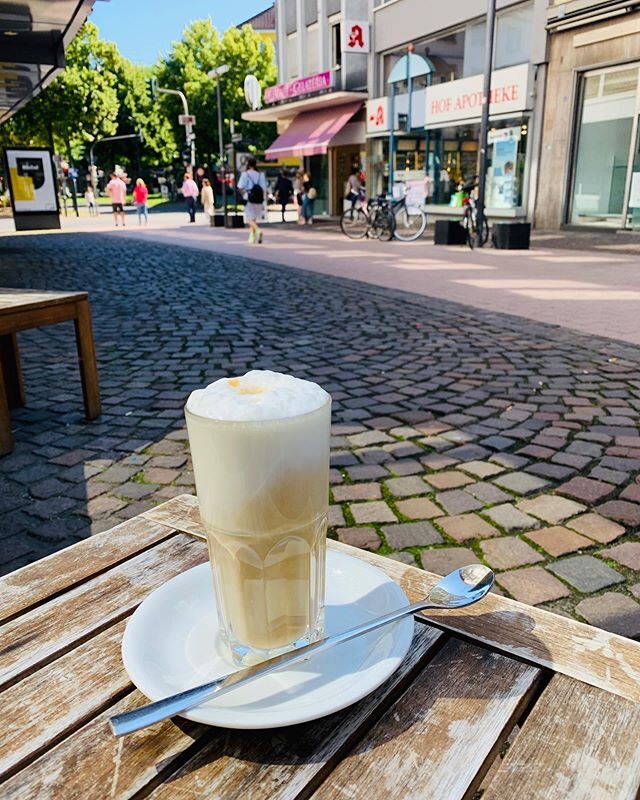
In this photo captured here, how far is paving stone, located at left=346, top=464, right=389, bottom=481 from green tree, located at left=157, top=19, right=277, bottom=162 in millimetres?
44888

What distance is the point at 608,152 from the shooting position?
47.3 feet

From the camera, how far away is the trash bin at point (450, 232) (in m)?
14.0

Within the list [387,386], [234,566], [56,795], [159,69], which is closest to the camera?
[56,795]

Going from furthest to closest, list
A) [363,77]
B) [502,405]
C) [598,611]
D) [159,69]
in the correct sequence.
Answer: [159,69]
[363,77]
[502,405]
[598,611]

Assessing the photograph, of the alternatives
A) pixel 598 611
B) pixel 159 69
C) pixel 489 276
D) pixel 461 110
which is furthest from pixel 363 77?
pixel 159 69

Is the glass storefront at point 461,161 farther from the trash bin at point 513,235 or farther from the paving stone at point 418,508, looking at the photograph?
the paving stone at point 418,508

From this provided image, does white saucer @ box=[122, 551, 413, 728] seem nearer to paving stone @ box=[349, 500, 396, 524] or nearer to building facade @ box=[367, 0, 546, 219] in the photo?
paving stone @ box=[349, 500, 396, 524]

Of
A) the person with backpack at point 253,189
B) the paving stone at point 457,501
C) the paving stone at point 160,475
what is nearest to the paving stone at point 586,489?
the paving stone at point 457,501

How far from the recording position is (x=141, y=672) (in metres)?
0.84

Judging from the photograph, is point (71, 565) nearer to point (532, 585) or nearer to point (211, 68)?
point (532, 585)

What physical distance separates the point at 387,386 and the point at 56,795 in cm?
391

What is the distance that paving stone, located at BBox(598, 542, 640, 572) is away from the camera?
2.39 metres

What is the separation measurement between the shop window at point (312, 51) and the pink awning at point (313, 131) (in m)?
1.69

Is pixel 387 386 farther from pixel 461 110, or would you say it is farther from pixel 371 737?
pixel 461 110
